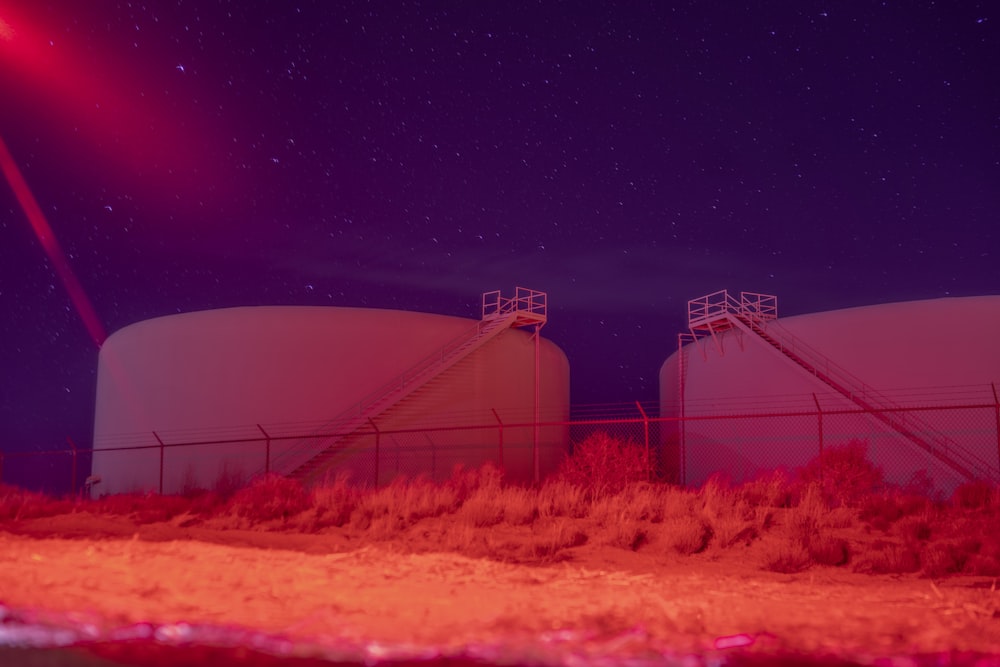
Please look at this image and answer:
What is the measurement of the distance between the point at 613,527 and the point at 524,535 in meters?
1.35

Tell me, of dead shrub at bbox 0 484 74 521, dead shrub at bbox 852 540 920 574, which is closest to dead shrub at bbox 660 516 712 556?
dead shrub at bbox 852 540 920 574

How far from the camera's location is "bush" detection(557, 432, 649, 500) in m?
21.6

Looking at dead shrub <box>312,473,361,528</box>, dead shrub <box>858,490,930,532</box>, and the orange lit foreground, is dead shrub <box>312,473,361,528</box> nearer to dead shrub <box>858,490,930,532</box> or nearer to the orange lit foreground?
the orange lit foreground

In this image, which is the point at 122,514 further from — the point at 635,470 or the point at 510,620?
the point at 510,620

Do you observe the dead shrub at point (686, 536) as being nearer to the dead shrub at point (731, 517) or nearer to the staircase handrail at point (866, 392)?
the dead shrub at point (731, 517)

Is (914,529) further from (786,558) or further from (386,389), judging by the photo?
(386,389)

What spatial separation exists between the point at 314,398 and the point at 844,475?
17.9 m

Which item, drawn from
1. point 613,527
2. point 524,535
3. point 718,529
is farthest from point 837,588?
point 524,535

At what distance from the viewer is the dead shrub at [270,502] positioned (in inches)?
651

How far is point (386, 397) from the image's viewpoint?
1161 inches

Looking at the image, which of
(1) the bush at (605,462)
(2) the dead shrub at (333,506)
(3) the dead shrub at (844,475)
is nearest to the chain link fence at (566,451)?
(1) the bush at (605,462)

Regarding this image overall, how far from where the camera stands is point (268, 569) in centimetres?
870

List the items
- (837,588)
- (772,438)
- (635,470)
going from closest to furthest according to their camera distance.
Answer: (837,588)
(635,470)
(772,438)

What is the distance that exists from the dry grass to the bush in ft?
11.2
